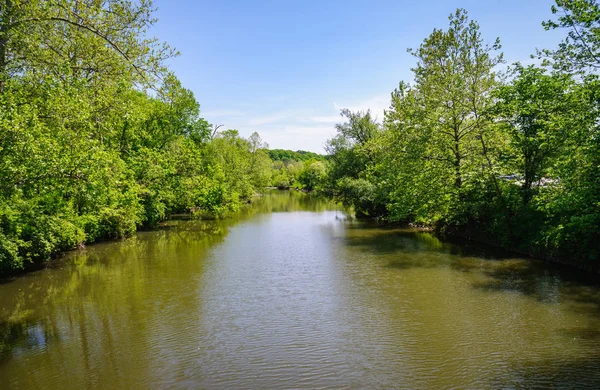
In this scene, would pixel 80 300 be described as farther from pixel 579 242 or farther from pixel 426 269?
pixel 579 242

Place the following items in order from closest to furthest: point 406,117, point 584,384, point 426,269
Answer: point 584,384, point 426,269, point 406,117

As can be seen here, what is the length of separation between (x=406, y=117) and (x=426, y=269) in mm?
10172

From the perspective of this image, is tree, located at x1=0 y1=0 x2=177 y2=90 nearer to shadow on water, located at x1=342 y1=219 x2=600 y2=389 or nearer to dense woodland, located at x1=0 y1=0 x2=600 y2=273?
dense woodland, located at x1=0 y1=0 x2=600 y2=273

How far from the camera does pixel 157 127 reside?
1234 inches

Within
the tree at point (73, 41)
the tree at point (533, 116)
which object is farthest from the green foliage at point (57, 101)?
the tree at point (533, 116)

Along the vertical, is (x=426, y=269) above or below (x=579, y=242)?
below

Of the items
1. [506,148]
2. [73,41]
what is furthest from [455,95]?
[73,41]

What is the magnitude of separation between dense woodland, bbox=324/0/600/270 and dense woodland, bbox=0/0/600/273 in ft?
0.21

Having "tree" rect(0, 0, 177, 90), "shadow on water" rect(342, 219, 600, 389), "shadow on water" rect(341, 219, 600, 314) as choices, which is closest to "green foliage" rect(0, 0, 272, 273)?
"tree" rect(0, 0, 177, 90)

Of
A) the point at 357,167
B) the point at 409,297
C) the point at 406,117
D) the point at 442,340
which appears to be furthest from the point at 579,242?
the point at 357,167

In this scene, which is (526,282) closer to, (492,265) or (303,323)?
(492,265)

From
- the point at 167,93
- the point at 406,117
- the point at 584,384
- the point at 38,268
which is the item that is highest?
the point at 406,117

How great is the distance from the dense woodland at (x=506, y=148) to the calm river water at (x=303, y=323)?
202cm

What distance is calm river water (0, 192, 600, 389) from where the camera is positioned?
27.6ft
